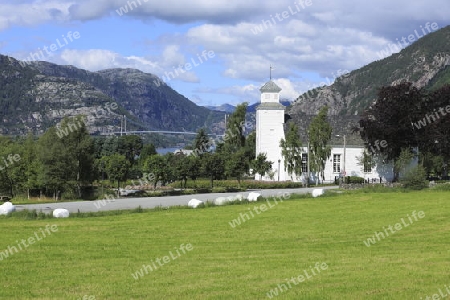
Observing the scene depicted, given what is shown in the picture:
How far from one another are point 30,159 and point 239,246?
41.8 m

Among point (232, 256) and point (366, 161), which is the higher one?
point (366, 161)

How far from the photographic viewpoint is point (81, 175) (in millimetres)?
55344

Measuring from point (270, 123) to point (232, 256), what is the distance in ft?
175

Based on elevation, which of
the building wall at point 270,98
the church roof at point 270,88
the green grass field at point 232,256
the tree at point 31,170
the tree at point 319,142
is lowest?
the green grass field at point 232,256

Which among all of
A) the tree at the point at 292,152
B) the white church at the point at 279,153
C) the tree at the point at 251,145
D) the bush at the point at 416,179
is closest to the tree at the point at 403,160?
the white church at the point at 279,153

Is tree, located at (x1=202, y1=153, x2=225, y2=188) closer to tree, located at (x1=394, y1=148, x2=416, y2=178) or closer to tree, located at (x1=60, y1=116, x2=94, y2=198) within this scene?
tree, located at (x1=60, y1=116, x2=94, y2=198)

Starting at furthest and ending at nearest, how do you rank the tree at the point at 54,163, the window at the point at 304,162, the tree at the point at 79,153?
the window at the point at 304,162 → the tree at the point at 79,153 → the tree at the point at 54,163

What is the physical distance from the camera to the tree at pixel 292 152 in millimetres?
65938

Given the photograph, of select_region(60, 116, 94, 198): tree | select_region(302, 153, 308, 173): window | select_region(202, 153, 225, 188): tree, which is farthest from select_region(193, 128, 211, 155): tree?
select_region(60, 116, 94, 198): tree

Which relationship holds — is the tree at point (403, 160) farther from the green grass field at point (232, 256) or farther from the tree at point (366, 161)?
the green grass field at point (232, 256)

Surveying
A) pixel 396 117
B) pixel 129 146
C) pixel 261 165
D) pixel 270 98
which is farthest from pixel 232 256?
pixel 129 146

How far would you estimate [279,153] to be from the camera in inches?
2744

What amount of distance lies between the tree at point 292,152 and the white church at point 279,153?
1421mm

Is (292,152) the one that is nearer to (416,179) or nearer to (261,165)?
(261,165)
